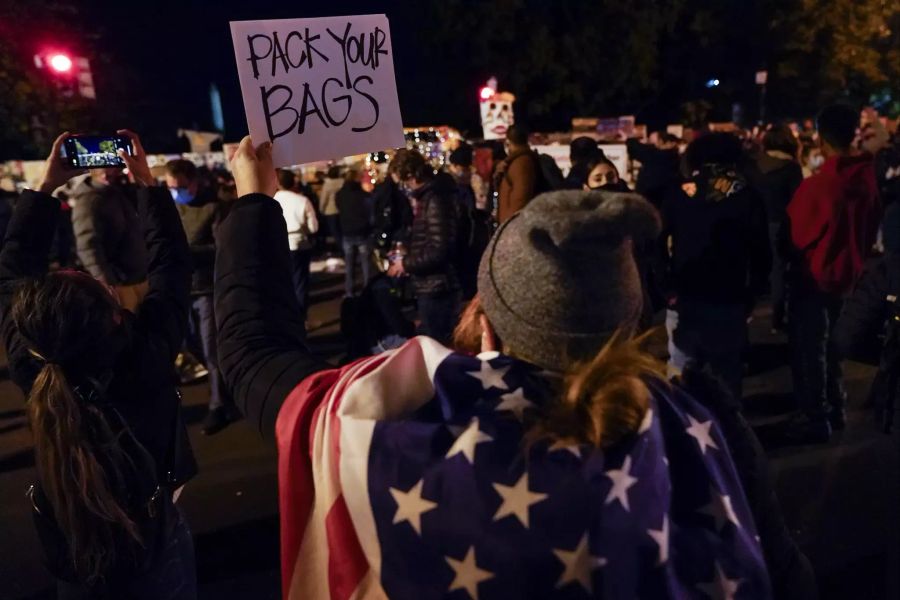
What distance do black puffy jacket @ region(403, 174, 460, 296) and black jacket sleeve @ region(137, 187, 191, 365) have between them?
2.82 m

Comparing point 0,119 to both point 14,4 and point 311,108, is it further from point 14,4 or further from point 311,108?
point 311,108

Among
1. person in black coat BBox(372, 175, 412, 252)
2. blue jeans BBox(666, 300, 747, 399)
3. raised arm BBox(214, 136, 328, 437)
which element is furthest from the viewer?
person in black coat BBox(372, 175, 412, 252)

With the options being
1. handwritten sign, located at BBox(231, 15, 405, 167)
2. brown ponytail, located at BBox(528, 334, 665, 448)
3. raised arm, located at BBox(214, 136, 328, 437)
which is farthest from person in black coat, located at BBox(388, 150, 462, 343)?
brown ponytail, located at BBox(528, 334, 665, 448)

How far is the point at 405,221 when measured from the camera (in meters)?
7.65

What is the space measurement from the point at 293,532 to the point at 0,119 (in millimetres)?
14514

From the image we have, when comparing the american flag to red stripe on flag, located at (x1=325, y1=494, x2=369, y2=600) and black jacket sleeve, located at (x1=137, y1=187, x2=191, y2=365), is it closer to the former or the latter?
red stripe on flag, located at (x1=325, y1=494, x2=369, y2=600)

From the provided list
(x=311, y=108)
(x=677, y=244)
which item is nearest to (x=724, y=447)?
(x=311, y=108)

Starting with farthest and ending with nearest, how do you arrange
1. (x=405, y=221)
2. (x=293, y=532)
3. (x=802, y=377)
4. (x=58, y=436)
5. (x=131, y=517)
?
(x=405, y=221) < (x=802, y=377) < (x=131, y=517) < (x=58, y=436) < (x=293, y=532)

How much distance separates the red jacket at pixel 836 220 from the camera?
434cm

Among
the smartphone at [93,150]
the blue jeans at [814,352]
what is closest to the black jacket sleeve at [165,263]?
the smartphone at [93,150]

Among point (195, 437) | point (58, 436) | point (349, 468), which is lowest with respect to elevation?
point (195, 437)

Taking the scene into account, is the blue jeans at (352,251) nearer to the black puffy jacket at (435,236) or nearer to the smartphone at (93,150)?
the black puffy jacket at (435,236)

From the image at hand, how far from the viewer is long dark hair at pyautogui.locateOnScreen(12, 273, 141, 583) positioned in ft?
6.57

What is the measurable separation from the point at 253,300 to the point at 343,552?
0.58 meters
